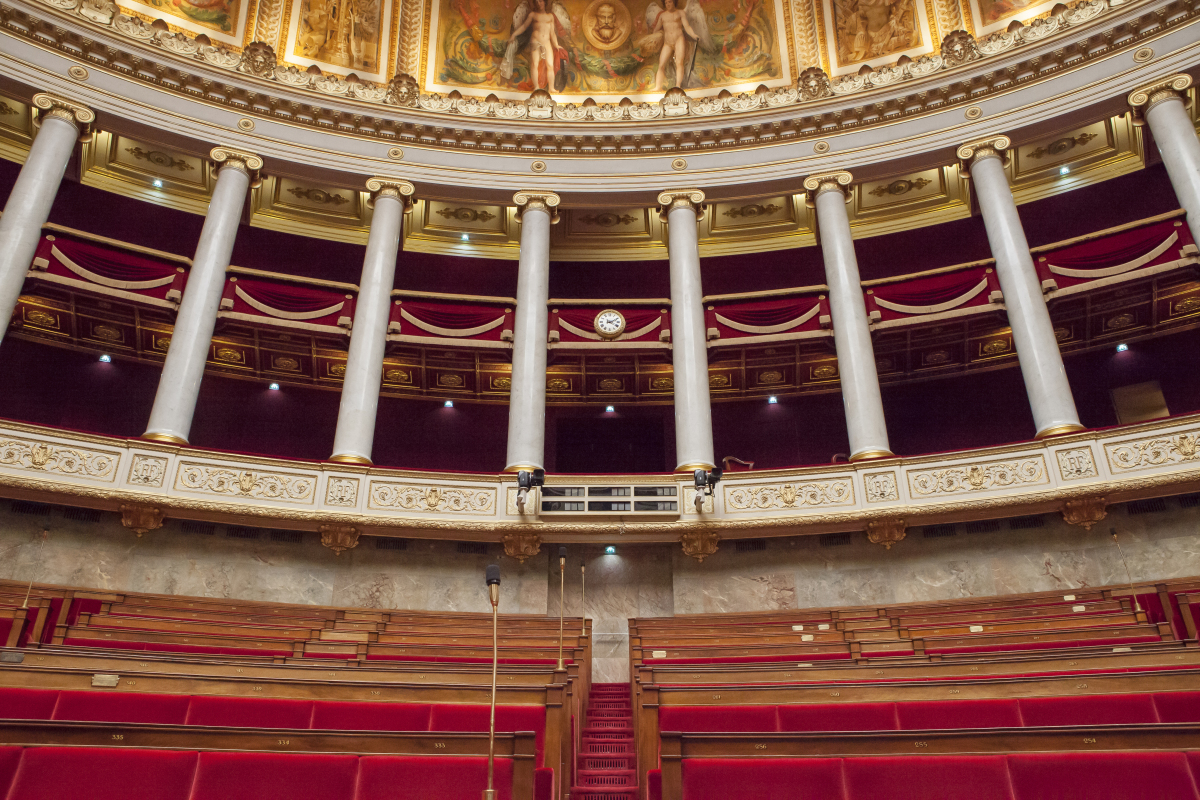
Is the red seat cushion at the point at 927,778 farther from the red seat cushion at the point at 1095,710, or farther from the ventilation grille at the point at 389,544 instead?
the ventilation grille at the point at 389,544

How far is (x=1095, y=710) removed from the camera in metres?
4.79

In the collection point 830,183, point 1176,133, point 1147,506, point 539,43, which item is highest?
point 539,43

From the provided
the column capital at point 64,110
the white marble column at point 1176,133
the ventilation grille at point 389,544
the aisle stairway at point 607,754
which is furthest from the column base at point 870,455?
the column capital at point 64,110

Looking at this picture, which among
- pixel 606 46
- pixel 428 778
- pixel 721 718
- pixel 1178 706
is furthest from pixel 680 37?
pixel 428 778

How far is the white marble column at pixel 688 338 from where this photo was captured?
530 inches

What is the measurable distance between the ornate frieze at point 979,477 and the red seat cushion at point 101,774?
1065 centimetres

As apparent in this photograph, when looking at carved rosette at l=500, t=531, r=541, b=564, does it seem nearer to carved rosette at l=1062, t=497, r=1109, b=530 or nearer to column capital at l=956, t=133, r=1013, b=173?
carved rosette at l=1062, t=497, r=1109, b=530

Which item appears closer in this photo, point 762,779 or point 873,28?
point 762,779

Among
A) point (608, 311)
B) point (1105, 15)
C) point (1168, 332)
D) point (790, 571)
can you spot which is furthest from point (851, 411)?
point (1105, 15)

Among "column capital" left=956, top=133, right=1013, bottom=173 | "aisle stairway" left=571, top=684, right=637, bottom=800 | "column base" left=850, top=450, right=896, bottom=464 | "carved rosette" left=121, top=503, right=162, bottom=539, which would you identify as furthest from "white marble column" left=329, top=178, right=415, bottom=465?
"column capital" left=956, top=133, right=1013, bottom=173

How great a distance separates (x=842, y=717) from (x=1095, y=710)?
1.52 m

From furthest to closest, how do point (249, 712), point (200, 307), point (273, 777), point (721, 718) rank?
point (200, 307) < point (721, 718) < point (249, 712) < point (273, 777)

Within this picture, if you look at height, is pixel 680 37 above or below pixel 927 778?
above

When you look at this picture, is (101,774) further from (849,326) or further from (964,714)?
(849,326)
